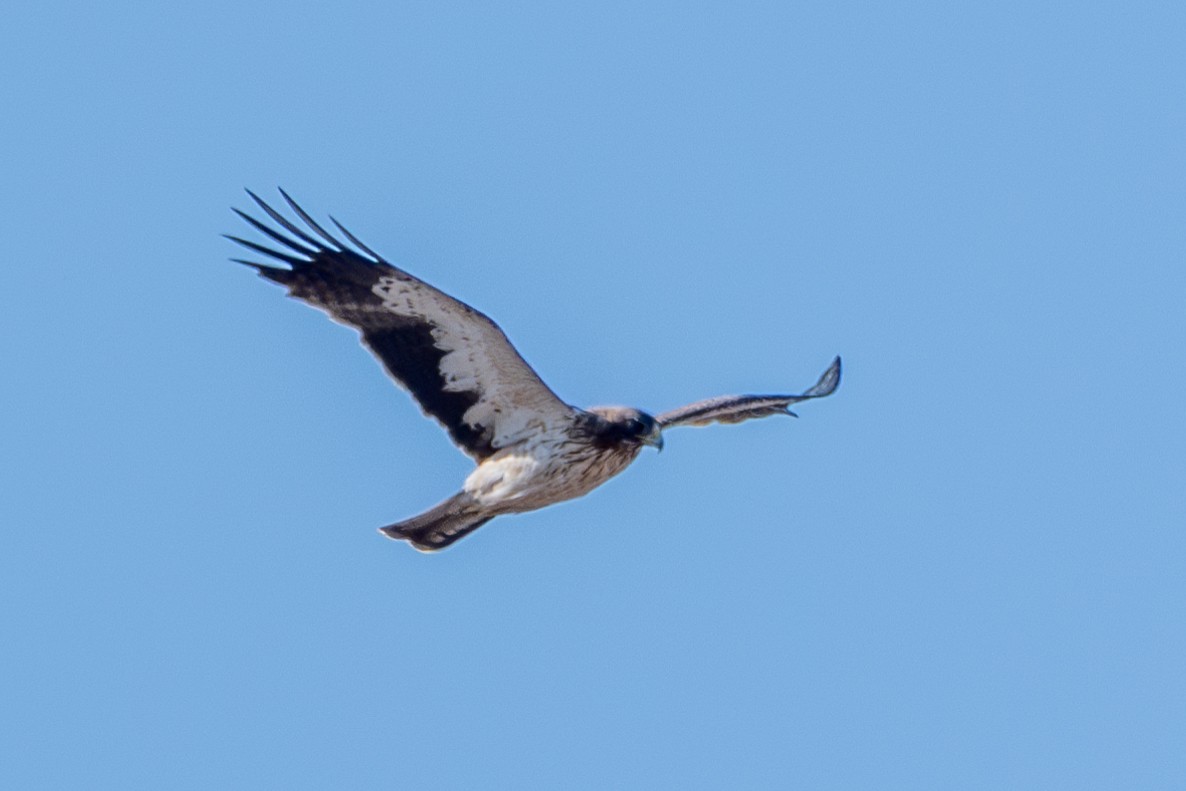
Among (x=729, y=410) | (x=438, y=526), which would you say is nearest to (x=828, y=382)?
(x=729, y=410)

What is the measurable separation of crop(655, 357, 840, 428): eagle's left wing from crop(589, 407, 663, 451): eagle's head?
0.68 m

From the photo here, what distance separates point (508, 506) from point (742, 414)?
247 cm

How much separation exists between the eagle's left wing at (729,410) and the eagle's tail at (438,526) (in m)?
1.49

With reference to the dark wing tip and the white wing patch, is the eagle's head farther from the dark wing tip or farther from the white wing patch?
the dark wing tip

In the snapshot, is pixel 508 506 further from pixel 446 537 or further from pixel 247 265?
pixel 247 265

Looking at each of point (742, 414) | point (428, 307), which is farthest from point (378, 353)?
point (742, 414)

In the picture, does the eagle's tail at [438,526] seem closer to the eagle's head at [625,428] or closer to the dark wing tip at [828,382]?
the eagle's head at [625,428]

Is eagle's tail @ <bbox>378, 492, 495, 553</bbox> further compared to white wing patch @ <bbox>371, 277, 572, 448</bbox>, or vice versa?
eagle's tail @ <bbox>378, 492, 495, 553</bbox>

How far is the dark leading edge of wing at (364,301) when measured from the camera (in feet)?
49.6

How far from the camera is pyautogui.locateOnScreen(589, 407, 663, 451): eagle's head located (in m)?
15.7

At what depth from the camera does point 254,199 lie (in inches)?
586

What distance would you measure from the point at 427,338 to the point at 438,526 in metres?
1.49

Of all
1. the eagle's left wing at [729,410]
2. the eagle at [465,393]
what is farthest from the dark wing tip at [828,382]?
the eagle at [465,393]

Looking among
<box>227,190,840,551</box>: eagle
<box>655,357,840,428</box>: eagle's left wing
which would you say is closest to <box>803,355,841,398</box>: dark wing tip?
<box>655,357,840,428</box>: eagle's left wing
